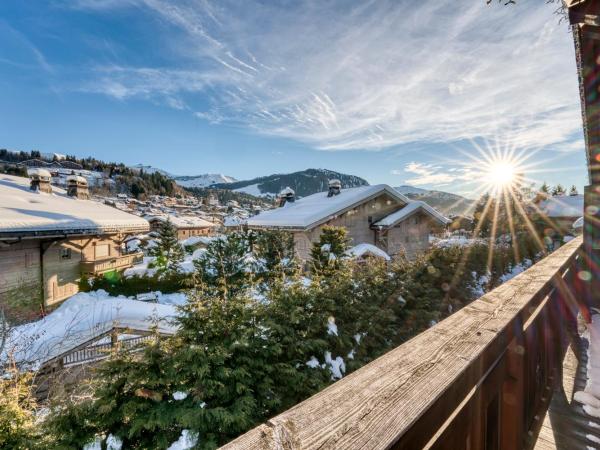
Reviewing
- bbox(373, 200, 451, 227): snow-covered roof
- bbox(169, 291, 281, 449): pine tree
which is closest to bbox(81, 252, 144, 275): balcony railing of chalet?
bbox(169, 291, 281, 449): pine tree

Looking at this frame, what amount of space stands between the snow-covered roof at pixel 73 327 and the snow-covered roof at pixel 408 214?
11.9 metres

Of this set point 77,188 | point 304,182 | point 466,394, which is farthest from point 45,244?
point 304,182

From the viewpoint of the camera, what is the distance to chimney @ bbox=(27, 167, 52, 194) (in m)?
15.3

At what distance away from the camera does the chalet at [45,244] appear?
9.97 meters

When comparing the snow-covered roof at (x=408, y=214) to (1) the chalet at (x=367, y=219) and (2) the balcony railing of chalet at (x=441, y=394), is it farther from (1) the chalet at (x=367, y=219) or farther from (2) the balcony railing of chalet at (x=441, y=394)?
(2) the balcony railing of chalet at (x=441, y=394)

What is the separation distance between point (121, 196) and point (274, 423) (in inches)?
3730

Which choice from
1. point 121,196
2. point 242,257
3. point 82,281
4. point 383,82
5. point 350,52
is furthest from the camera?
point 121,196

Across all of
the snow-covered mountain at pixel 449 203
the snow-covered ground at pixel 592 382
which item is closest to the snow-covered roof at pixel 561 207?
the snow-covered mountain at pixel 449 203

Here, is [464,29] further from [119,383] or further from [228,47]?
[119,383]

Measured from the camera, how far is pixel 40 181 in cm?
1555

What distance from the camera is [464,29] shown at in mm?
6215

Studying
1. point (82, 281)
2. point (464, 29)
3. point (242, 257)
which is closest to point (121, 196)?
point (82, 281)

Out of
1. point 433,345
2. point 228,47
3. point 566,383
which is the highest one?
point 228,47

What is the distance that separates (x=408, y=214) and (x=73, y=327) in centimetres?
1629
